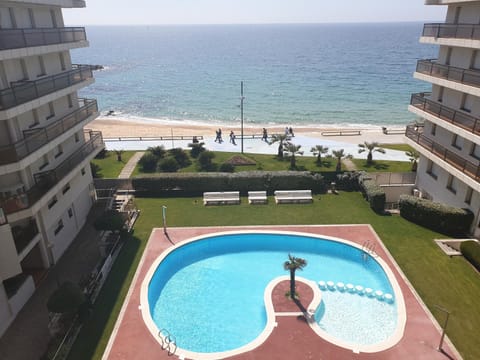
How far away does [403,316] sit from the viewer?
18297mm

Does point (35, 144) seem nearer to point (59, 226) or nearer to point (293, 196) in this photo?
point (59, 226)

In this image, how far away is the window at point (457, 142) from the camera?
83.0 feet

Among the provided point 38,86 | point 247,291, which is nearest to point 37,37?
point 38,86

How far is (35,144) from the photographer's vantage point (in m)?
20.0

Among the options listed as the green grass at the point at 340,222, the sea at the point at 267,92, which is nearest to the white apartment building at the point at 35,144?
the green grass at the point at 340,222

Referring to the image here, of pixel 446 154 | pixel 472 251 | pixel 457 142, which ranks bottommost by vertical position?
pixel 472 251

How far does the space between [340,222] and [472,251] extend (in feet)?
27.4

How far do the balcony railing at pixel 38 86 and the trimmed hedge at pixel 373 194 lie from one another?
22.9 meters

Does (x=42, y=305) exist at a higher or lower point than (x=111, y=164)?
lower

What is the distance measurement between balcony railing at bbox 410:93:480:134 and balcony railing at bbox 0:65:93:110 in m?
24.5

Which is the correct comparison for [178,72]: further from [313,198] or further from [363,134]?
[313,198]

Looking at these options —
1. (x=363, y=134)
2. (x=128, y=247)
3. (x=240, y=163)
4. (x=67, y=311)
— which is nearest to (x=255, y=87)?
(x=363, y=134)

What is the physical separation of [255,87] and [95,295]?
300ft

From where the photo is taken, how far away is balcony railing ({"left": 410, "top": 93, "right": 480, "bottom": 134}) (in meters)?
22.4
